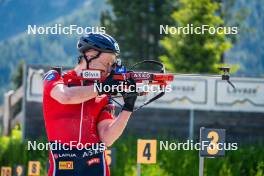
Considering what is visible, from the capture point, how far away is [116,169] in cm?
1224

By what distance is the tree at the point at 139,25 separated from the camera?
1121 inches

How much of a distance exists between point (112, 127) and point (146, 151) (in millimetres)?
4901

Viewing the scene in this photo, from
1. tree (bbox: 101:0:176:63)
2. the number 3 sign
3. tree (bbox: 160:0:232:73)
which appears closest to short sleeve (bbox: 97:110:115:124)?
the number 3 sign

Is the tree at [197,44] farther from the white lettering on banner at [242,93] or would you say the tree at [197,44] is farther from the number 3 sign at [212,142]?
the number 3 sign at [212,142]

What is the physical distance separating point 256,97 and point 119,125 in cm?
980

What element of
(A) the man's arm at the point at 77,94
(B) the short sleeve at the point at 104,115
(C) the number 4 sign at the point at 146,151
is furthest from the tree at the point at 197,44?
(A) the man's arm at the point at 77,94

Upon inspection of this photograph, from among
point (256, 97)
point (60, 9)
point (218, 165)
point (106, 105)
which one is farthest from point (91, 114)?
point (60, 9)

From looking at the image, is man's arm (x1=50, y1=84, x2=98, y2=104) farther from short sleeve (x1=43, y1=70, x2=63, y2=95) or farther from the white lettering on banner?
the white lettering on banner

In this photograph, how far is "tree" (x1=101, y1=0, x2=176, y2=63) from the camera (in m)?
28.5

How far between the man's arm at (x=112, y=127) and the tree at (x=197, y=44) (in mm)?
14041

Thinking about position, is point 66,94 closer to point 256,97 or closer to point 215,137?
point 215,137

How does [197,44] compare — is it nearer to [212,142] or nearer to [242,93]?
[242,93]

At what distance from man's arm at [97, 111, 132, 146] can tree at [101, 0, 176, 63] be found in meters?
24.0

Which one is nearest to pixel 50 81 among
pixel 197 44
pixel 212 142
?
pixel 212 142
